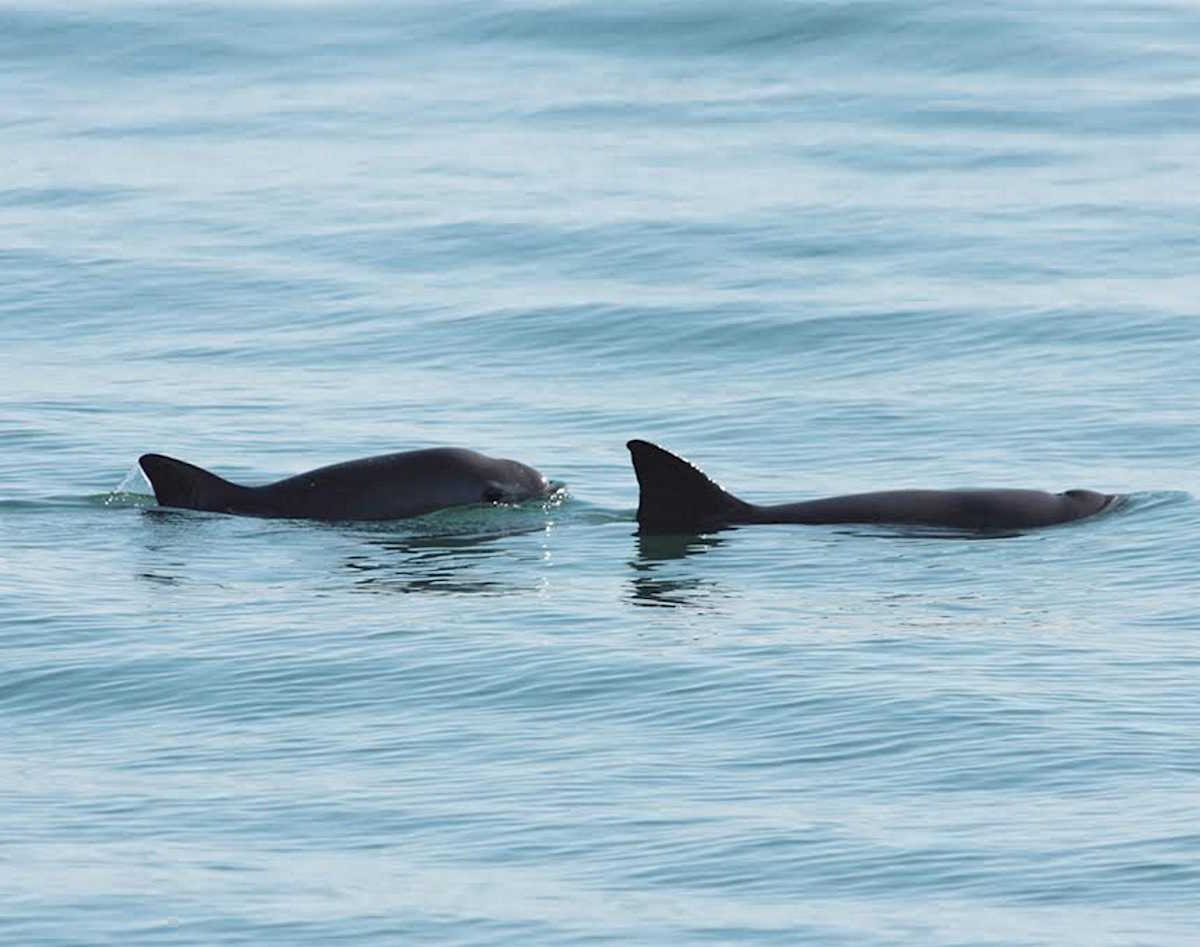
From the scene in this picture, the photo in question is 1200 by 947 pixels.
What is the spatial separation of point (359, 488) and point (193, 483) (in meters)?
1.13

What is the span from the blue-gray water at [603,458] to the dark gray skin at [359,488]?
0.68 ft

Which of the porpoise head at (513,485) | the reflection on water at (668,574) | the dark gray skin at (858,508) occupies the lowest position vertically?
the reflection on water at (668,574)

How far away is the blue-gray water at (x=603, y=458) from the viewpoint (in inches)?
544

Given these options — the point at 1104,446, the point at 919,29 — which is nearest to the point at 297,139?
the point at 919,29

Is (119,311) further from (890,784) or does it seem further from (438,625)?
(890,784)

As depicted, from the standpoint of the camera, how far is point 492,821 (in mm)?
14328

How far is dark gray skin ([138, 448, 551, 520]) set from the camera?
70.8 ft

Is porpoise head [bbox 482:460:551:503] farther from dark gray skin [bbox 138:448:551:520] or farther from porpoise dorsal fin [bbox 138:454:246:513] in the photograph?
porpoise dorsal fin [bbox 138:454:246:513]

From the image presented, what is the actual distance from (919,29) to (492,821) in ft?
110

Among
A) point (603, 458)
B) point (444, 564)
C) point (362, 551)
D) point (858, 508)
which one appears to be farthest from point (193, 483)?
point (858, 508)

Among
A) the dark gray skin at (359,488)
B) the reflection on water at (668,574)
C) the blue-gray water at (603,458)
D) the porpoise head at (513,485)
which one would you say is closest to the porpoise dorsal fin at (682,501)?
the reflection on water at (668,574)

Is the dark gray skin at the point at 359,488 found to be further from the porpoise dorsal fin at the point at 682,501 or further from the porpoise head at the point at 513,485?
the porpoise dorsal fin at the point at 682,501

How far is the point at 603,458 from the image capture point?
24234 mm

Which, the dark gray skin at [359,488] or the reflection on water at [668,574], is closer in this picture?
the reflection on water at [668,574]
